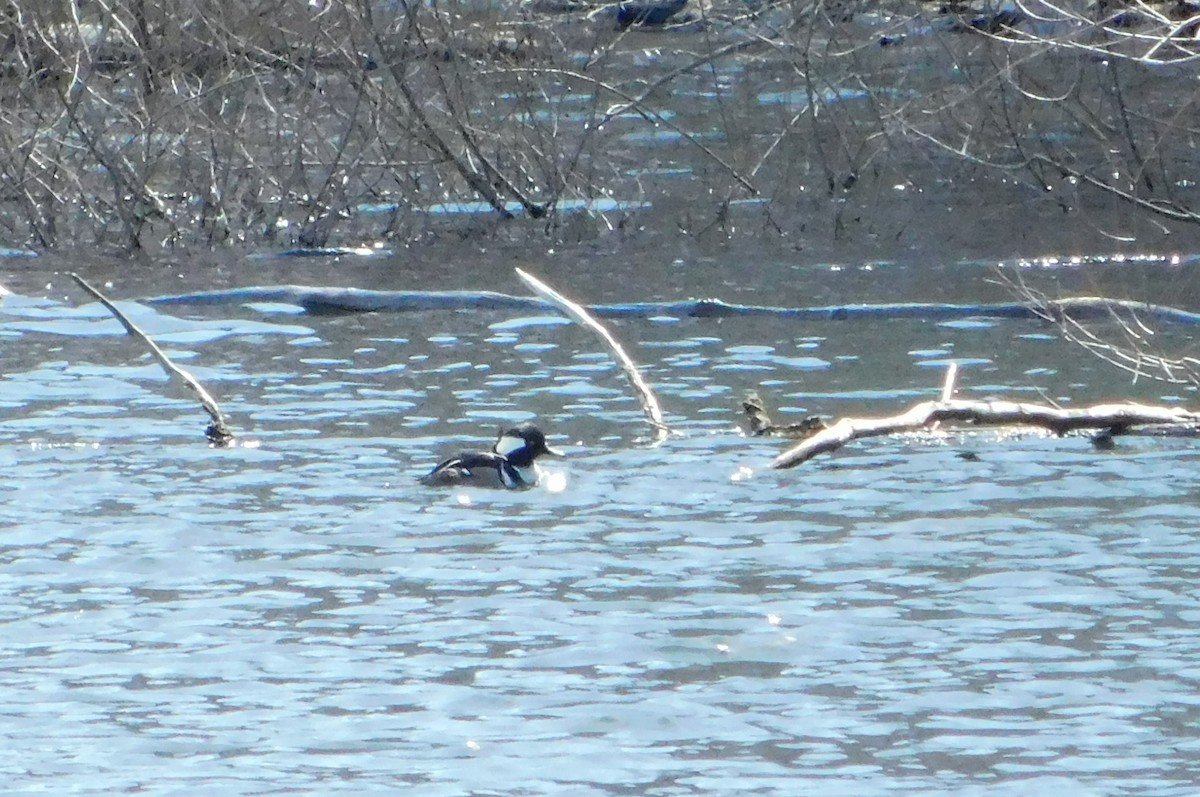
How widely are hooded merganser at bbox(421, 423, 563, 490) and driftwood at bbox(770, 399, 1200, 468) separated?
1.02 m

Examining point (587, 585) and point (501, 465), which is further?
point (501, 465)

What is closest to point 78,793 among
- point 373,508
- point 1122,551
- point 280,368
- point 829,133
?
point 373,508

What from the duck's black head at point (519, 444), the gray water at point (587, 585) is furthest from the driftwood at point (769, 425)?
the duck's black head at point (519, 444)

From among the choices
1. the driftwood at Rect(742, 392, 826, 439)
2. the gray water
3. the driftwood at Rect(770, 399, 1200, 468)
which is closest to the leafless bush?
the gray water

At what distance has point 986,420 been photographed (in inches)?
357

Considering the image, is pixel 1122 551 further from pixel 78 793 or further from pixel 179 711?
pixel 78 793

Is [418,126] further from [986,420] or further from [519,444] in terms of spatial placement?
[986,420]

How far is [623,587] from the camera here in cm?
776

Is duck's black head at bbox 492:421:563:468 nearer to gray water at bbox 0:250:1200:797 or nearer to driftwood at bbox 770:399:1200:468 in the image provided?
gray water at bbox 0:250:1200:797

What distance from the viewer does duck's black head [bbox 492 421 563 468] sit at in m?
9.20

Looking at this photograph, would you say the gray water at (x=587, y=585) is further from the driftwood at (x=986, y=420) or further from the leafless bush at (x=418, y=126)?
the leafless bush at (x=418, y=126)

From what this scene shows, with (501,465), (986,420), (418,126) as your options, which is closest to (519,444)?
(501,465)

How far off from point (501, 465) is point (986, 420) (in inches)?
78.4

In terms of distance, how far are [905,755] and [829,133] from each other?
1518 cm
